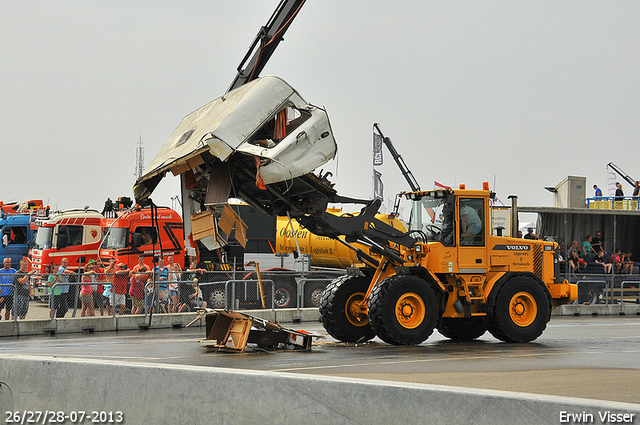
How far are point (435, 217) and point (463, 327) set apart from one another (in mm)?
2524

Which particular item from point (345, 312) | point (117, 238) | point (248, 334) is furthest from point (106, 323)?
point (248, 334)

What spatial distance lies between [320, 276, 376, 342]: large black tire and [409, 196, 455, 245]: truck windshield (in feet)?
5.12

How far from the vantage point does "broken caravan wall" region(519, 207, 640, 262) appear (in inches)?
1088

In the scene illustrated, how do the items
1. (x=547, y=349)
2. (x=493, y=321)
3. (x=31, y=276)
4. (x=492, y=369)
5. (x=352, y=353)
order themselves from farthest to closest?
1. (x=31, y=276)
2. (x=493, y=321)
3. (x=547, y=349)
4. (x=352, y=353)
5. (x=492, y=369)

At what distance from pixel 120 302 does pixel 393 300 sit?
918 cm

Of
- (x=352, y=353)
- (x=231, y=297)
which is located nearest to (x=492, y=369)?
(x=352, y=353)

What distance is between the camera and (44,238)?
92.8 feet

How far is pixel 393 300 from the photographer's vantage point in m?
12.3

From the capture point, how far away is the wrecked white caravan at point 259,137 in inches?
424

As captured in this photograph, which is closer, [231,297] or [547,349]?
[547,349]

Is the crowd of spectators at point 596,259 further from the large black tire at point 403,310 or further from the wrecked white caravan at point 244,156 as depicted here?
the wrecked white caravan at point 244,156

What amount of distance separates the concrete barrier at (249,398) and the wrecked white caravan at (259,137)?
17.1ft

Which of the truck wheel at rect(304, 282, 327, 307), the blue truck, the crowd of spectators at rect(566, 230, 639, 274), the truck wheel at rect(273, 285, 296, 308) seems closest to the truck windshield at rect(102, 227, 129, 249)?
the truck wheel at rect(273, 285, 296, 308)

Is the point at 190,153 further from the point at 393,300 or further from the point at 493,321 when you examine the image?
the point at 493,321
